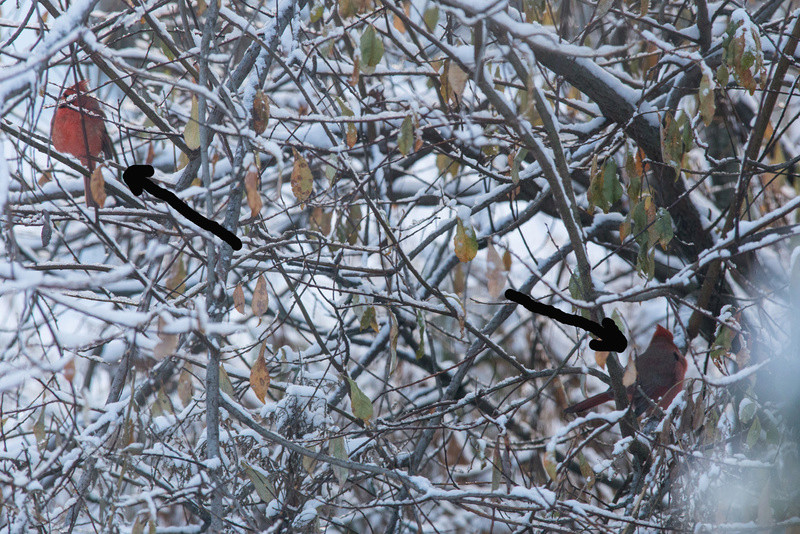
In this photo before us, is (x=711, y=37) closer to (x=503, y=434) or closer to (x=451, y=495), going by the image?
(x=503, y=434)

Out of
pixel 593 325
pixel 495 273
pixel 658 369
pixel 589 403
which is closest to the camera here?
pixel 495 273

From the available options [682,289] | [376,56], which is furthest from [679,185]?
[376,56]

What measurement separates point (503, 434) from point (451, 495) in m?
0.36

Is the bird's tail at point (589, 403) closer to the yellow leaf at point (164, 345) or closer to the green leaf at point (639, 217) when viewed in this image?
the green leaf at point (639, 217)

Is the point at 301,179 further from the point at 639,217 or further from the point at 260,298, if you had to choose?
the point at 639,217

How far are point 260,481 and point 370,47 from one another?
126cm

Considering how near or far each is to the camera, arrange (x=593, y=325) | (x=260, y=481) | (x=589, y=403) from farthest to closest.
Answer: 1. (x=589, y=403)
2. (x=593, y=325)
3. (x=260, y=481)

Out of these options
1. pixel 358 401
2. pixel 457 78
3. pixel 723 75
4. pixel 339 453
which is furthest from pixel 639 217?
pixel 339 453

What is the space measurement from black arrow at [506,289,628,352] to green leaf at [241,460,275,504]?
36.5 inches

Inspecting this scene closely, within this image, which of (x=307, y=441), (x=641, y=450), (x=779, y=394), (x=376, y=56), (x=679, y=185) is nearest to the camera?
(x=376, y=56)

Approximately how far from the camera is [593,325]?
2.15 m

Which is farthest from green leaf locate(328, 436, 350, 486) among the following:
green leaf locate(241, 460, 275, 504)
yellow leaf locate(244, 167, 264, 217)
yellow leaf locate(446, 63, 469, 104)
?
yellow leaf locate(446, 63, 469, 104)

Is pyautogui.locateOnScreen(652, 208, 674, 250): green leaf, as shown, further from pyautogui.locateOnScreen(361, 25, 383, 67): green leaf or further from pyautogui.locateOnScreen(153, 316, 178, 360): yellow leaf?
pyautogui.locateOnScreen(153, 316, 178, 360): yellow leaf

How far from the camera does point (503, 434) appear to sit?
87.1 inches
